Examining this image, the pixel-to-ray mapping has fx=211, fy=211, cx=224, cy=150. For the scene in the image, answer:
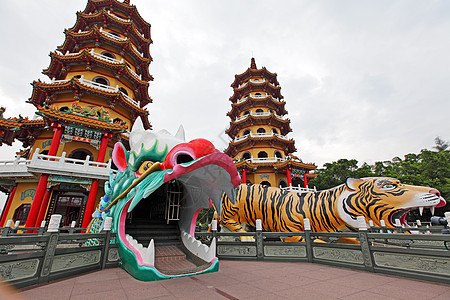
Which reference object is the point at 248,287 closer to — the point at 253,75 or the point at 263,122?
the point at 263,122

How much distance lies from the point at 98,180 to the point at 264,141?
44.0 ft

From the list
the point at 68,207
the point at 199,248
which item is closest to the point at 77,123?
the point at 68,207

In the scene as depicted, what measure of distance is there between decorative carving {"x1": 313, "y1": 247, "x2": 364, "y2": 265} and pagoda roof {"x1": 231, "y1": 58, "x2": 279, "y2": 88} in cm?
2016

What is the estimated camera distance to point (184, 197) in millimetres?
5742

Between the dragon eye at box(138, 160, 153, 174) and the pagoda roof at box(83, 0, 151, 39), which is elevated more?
the pagoda roof at box(83, 0, 151, 39)

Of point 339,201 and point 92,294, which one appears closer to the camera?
point 92,294

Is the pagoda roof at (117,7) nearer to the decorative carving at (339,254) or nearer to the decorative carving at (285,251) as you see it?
the decorative carving at (285,251)

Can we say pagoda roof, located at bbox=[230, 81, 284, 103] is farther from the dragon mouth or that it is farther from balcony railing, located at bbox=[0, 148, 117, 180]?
the dragon mouth

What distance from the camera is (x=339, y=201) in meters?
6.93

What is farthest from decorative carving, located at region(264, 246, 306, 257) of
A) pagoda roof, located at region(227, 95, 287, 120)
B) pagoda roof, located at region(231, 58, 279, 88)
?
pagoda roof, located at region(231, 58, 279, 88)

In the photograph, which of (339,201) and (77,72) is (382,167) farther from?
(77,72)

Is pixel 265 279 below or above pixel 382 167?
below

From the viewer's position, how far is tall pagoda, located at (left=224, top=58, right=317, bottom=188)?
18.0 metres

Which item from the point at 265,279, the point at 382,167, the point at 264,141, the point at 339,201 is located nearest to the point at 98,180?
the point at 265,279
